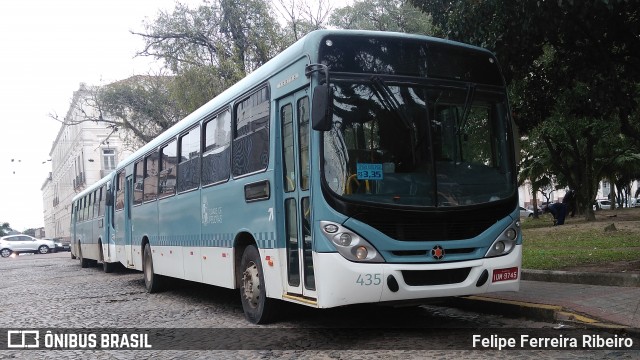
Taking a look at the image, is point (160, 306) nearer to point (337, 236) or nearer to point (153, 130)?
point (337, 236)

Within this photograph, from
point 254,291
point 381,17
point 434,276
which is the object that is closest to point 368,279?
point 434,276

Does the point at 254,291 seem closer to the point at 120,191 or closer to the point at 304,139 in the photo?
the point at 304,139

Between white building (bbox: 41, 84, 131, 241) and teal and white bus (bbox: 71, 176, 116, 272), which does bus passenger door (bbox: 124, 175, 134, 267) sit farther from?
white building (bbox: 41, 84, 131, 241)

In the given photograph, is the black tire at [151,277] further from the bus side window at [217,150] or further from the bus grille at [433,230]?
the bus grille at [433,230]

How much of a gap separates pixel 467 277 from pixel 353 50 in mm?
2603

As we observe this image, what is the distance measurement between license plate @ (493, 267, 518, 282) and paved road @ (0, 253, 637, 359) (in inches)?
25.6

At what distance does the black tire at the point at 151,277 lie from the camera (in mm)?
12359

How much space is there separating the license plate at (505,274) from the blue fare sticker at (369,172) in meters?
1.61

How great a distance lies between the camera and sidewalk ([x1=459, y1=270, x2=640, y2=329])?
6477 mm

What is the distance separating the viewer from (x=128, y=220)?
1480 cm

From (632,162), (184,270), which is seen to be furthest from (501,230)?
(632,162)

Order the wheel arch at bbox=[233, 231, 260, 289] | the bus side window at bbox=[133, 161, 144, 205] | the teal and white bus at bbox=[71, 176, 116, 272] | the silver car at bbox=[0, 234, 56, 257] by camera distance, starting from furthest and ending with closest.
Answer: the silver car at bbox=[0, 234, 56, 257] → the teal and white bus at bbox=[71, 176, 116, 272] → the bus side window at bbox=[133, 161, 144, 205] → the wheel arch at bbox=[233, 231, 260, 289]

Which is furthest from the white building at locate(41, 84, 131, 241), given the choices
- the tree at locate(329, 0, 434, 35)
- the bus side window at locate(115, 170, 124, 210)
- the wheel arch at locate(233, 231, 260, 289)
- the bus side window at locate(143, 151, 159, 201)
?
the wheel arch at locate(233, 231, 260, 289)

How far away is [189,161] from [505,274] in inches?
227
